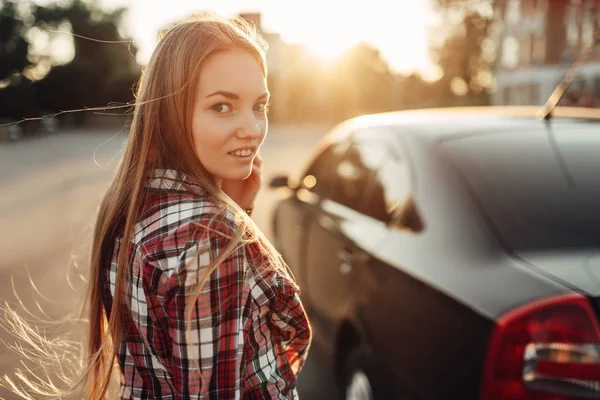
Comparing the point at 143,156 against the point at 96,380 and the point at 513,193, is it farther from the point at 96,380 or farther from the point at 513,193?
the point at 513,193

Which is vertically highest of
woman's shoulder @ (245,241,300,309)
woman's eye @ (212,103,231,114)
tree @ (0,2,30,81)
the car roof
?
tree @ (0,2,30,81)

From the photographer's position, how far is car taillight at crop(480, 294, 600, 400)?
174 centimetres

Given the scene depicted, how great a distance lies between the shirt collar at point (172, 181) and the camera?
1.33m

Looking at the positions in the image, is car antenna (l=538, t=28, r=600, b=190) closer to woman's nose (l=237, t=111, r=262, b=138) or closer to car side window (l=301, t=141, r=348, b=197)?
car side window (l=301, t=141, r=348, b=197)

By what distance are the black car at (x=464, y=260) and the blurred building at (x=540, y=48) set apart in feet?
106

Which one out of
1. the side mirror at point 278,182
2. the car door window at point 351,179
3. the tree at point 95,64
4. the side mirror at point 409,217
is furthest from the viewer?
the tree at point 95,64

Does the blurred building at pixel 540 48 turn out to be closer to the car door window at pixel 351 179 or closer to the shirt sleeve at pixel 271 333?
the car door window at pixel 351 179

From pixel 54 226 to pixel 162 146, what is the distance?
807cm

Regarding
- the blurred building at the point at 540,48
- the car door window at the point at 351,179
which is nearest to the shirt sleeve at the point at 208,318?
the car door window at the point at 351,179

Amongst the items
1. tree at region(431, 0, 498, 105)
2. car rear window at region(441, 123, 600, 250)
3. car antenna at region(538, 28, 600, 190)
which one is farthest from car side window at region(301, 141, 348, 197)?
tree at region(431, 0, 498, 105)

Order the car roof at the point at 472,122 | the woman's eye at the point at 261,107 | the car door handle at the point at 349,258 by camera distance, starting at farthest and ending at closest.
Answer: the car roof at the point at 472,122 < the car door handle at the point at 349,258 < the woman's eye at the point at 261,107

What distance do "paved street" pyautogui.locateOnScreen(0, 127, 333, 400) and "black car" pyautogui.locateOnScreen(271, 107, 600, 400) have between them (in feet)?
2.85

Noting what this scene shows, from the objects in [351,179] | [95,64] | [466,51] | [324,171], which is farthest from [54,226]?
[466,51]

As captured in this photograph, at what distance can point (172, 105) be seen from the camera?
4.45ft
